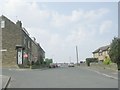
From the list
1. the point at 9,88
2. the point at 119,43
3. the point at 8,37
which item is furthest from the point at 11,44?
the point at 9,88

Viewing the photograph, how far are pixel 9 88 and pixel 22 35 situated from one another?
128 feet

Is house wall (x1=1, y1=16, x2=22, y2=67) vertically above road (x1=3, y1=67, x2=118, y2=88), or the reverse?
house wall (x1=1, y1=16, x2=22, y2=67)

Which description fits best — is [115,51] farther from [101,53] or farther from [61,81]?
[101,53]

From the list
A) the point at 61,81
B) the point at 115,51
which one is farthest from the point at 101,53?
the point at 61,81

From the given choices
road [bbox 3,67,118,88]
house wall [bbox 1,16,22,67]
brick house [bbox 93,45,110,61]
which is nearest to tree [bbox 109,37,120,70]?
house wall [bbox 1,16,22,67]

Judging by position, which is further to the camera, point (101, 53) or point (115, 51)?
point (101, 53)

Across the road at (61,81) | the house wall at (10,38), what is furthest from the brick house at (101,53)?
the road at (61,81)

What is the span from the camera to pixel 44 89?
719 inches

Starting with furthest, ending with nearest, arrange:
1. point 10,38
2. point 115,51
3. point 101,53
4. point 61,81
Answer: point 101,53 → point 10,38 → point 115,51 → point 61,81

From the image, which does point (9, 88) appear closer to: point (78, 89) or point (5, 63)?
point (78, 89)

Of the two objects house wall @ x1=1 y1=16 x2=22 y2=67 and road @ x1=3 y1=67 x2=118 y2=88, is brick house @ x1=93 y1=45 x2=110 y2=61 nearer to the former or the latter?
house wall @ x1=1 y1=16 x2=22 y2=67

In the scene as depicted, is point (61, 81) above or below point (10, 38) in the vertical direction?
below

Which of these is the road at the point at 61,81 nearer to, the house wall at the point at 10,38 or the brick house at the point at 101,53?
the house wall at the point at 10,38

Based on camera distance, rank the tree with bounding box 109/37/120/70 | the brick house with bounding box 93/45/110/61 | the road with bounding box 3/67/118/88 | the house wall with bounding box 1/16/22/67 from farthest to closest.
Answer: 1. the brick house with bounding box 93/45/110/61
2. the house wall with bounding box 1/16/22/67
3. the tree with bounding box 109/37/120/70
4. the road with bounding box 3/67/118/88
